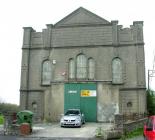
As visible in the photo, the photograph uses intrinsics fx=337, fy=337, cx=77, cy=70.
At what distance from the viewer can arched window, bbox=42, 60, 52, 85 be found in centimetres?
3903

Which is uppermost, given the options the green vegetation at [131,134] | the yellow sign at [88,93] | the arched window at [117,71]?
the arched window at [117,71]

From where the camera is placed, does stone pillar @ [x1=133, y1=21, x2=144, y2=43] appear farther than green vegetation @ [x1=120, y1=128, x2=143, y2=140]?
Yes

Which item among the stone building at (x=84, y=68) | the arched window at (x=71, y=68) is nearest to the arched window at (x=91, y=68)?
the stone building at (x=84, y=68)

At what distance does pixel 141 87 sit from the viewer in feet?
120

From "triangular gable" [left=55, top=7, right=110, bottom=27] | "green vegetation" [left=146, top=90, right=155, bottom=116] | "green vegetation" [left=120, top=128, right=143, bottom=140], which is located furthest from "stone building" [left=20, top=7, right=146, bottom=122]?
"green vegetation" [left=120, top=128, right=143, bottom=140]

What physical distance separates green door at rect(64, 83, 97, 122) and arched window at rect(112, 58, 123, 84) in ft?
9.82

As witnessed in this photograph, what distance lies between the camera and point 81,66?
38906 millimetres

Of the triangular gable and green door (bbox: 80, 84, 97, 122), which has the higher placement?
the triangular gable

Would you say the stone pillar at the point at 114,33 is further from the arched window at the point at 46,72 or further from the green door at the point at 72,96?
the arched window at the point at 46,72

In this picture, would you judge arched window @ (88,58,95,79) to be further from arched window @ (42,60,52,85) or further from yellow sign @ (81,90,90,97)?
arched window @ (42,60,52,85)

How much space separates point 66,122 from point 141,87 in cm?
1120

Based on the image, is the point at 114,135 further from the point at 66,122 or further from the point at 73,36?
the point at 73,36

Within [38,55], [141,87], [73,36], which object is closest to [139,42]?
[141,87]

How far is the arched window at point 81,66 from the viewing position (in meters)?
38.6
